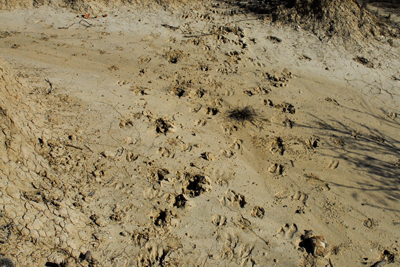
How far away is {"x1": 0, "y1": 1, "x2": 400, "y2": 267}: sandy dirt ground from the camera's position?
283 centimetres

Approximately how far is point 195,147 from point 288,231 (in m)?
1.51

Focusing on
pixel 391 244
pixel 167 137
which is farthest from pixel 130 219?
pixel 391 244

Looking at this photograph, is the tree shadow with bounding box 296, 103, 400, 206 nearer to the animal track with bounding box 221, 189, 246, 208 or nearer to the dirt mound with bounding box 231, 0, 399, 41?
the animal track with bounding box 221, 189, 246, 208

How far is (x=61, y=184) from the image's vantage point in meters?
3.09

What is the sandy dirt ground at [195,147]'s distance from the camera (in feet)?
9.30

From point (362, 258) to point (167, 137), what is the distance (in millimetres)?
2629

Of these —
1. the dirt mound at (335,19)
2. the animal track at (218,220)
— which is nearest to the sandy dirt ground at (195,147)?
the animal track at (218,220)

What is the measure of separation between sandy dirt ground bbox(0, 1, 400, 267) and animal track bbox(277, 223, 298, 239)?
0.05ft

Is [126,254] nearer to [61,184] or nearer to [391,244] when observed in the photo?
[61,184]

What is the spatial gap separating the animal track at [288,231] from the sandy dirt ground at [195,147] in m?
0.01

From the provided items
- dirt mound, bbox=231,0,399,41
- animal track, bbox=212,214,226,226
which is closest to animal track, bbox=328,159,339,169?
animal track, bbox=212,214,226,226

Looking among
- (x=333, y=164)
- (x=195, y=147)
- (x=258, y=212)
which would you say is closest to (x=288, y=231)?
(x=258, y=212)

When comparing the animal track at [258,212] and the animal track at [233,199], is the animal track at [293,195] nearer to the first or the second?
the animal track at [258,212]

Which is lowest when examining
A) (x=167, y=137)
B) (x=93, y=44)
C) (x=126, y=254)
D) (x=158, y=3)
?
(x=126, y=254)
